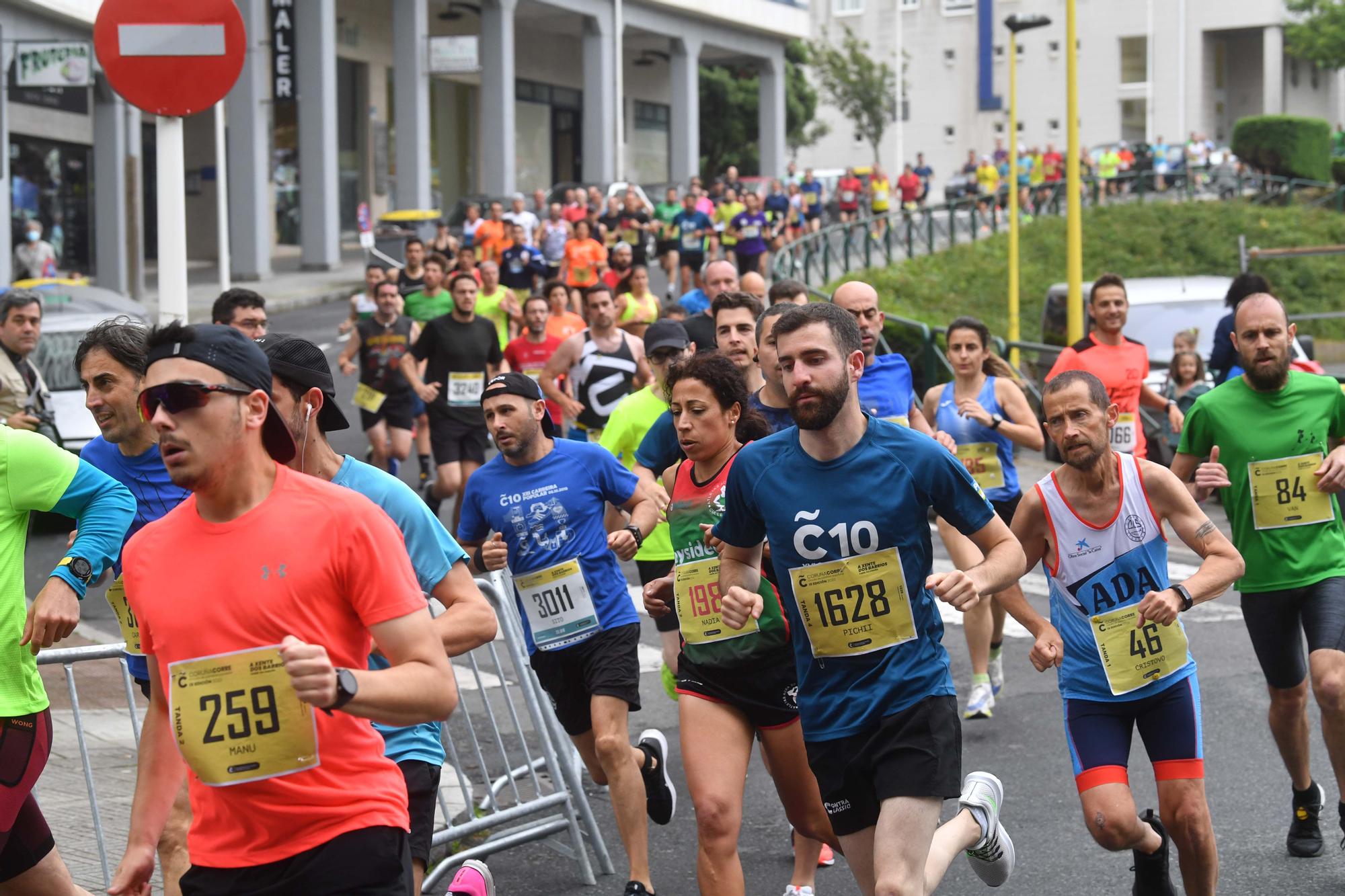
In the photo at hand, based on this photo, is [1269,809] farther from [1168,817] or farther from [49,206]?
[49,206]

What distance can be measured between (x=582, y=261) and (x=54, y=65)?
306 inches

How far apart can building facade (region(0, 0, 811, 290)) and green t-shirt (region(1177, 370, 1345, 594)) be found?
21.0 meters

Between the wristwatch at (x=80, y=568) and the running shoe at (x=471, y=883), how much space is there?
1347 mm

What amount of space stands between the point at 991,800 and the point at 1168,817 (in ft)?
1.81

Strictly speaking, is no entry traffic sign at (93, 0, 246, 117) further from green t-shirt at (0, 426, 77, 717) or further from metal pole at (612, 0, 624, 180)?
metal pole at (612, 0, 624, 180)

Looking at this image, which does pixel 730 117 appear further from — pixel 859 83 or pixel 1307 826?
pixel 1307 826

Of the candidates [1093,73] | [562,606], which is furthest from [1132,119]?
[562,606]

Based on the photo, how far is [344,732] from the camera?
3389 mm

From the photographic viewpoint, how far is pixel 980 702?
8625 mm

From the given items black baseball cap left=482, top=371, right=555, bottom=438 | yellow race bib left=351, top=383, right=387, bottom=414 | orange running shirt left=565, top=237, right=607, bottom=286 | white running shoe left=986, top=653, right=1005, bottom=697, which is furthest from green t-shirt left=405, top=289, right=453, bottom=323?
black baseball cap left=482, top=371, right=555, bottom=438

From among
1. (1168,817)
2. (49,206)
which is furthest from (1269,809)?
(49,206)

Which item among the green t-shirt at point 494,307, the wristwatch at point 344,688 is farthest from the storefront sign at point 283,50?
the wristwatch at point 344,688

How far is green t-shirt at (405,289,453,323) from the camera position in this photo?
15.5 m

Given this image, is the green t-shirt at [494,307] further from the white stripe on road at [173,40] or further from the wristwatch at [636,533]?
the wristwatch at [636,533]
